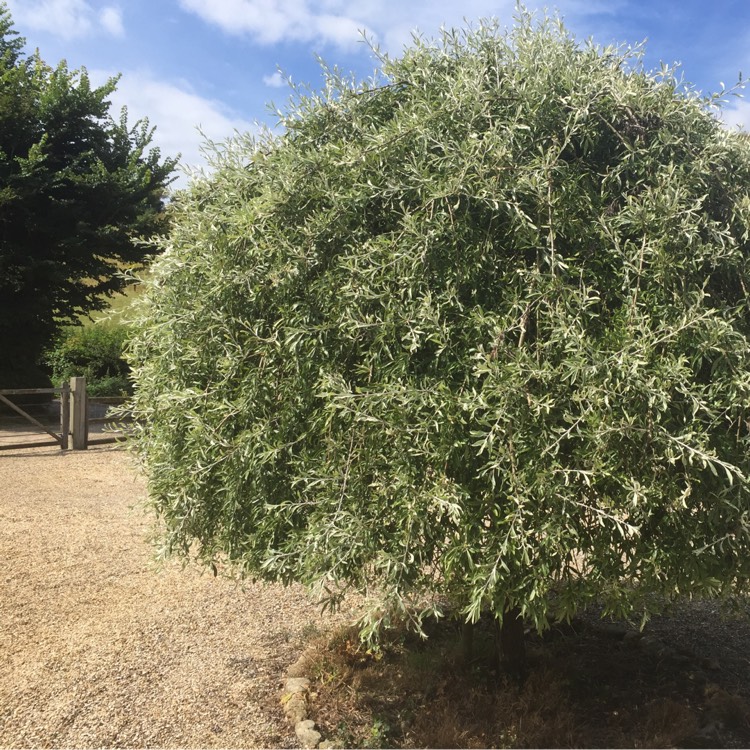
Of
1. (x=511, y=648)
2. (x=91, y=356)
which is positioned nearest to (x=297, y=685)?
(x=511, y=648)

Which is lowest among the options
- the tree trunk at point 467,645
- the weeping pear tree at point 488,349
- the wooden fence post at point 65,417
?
the tree trunk at point 467,645

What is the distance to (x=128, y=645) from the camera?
6.50 meters

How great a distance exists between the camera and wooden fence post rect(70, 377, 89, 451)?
1636cm

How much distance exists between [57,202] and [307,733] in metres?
18.6

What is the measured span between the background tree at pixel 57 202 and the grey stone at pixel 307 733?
17.3m

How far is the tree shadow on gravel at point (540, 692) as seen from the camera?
4.92 m

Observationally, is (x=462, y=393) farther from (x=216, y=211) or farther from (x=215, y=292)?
(x=216, y=211)

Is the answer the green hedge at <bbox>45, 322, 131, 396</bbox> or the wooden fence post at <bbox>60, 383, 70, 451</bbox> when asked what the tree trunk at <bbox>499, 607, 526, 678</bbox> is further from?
the green hedge at <bbox>45, 322, 131, 396</bbox>

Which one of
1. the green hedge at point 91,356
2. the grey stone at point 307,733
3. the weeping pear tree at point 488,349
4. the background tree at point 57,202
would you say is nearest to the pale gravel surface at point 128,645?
the grey stone at point 307,733

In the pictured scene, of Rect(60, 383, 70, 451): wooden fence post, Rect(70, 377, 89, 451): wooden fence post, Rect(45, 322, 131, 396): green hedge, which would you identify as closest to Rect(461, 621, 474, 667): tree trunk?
Rect(70, 377, 89, 451): wooden fence post

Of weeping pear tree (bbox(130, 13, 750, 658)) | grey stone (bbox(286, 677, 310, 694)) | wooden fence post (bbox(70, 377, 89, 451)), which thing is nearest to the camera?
weeping pear tree (bbox(130, 13, 750, 658))

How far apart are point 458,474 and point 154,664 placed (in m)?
3.94

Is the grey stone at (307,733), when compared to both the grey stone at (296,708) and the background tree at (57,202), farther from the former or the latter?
the background tree at (57,202)

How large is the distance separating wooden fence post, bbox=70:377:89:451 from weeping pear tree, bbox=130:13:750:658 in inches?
508
